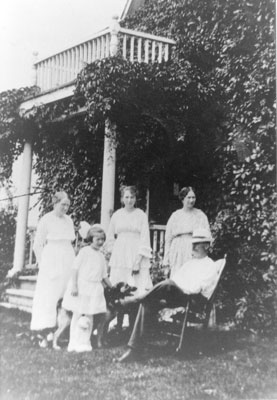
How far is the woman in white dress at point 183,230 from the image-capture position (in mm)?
5621

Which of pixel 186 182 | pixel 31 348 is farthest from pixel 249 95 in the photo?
pixel 31 348

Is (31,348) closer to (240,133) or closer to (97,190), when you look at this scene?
(240,133)

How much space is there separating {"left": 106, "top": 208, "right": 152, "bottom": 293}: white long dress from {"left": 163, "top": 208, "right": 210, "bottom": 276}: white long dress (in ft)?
1.22

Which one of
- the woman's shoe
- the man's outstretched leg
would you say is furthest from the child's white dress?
the man's outstretched leg

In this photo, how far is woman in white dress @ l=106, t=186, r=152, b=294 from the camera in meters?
5.48

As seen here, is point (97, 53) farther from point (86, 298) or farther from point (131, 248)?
point (86, 298)

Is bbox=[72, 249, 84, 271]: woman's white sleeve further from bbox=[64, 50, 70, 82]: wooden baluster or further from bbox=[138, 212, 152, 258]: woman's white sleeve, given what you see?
bbox=[64, 50, 70, 82]: wooden baluster

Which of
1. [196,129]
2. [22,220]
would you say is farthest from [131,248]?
[22,220]

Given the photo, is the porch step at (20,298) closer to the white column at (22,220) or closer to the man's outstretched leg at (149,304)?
the white column at (22,220)

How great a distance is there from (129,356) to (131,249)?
1.39 m

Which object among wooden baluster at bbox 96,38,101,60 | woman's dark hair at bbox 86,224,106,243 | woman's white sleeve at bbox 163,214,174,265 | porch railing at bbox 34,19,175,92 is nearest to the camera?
woman's dark hair at bbox 86,224,106,243

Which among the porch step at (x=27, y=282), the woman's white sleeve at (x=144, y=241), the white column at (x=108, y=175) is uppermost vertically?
the white column at (x=108, y=175)

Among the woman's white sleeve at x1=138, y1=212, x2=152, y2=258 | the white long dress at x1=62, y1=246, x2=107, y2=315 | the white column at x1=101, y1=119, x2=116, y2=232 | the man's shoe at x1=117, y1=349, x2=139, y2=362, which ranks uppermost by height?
the white column at x1=101, y1=119, x2=116, y2=232

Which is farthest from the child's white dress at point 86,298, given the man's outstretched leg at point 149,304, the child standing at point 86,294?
the man's outstretched leg at point 149,304
